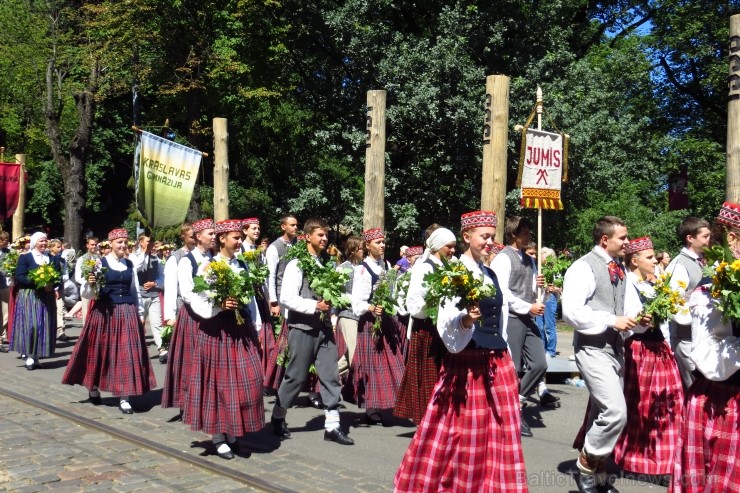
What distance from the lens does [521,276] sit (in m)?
8.18

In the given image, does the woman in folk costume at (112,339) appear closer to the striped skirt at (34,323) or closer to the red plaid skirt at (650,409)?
the striped skirt at (34,323)

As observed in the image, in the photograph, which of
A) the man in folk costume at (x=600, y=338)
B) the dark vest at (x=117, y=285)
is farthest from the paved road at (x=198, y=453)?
the dark vest at (x=117, y=285)

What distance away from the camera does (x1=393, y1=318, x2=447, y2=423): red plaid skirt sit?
304 inches

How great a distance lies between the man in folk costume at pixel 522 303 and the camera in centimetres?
805

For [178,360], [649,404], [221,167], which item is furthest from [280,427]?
[221,167]

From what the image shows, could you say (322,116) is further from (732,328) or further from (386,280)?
(732,328)

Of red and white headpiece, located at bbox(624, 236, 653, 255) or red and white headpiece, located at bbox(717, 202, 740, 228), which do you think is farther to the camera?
red and white headpiece, located at bbox(624, 236, 653, 255)

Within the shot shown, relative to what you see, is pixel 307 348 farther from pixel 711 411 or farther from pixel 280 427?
pixel 711 411

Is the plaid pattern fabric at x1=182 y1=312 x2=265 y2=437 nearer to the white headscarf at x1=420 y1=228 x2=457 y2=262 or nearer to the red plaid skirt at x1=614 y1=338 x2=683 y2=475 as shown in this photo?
the white headscarf at x1=420 y1=228 x2=457 y2=262

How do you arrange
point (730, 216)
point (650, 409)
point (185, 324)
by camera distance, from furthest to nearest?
point (185, 324), point (650, 409), point (730, 216)

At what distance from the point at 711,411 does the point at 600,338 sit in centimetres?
135

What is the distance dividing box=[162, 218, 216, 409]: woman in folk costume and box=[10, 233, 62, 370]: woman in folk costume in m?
4.89

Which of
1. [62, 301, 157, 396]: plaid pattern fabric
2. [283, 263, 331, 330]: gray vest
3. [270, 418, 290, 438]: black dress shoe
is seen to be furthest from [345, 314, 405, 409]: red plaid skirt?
[62, 301, 157, 396]: plaid pattern fabric

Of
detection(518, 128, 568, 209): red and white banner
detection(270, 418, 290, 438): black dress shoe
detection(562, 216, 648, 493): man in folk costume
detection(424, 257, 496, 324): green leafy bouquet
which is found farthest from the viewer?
detection(518, 128, 568, 209): red and white banner
